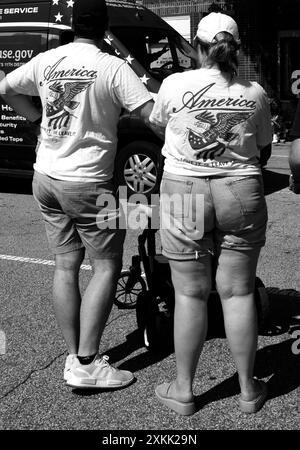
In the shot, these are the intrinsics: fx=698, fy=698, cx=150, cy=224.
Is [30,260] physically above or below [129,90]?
below

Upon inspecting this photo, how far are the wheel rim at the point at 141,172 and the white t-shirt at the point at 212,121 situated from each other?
16.5ft

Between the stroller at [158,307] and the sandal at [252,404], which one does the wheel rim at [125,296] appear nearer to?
the stroller at [158,307]

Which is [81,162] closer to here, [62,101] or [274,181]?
[62,101]

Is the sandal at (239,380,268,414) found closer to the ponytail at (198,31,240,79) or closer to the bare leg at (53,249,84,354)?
the bare leg at (53,249,84,354)

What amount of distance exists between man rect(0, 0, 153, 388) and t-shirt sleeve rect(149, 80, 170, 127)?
16 cm

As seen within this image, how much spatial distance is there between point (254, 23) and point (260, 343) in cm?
1458

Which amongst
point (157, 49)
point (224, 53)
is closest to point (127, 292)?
point (224, 53)

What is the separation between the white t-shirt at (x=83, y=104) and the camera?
3.35 meters

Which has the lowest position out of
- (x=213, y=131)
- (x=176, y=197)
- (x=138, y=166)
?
(x=138, y=166)

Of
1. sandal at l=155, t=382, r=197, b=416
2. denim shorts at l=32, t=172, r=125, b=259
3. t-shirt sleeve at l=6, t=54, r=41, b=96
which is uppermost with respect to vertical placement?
t-shirt sleeve at l=6, t=54, r=41, b=96

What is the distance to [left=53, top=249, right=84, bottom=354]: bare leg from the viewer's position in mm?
3586

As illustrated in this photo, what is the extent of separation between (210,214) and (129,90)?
0.74m

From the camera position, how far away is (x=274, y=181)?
10023 mm

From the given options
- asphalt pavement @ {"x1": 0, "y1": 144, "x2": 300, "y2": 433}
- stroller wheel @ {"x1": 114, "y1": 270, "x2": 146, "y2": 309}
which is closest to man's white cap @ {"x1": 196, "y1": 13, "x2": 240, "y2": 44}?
asphalt pavement @ {"x1": 0, "y1": 144, "x2": 300, "y2": 433}
